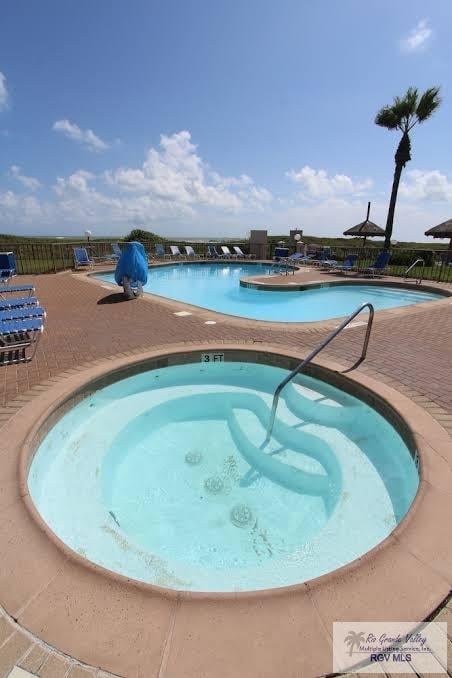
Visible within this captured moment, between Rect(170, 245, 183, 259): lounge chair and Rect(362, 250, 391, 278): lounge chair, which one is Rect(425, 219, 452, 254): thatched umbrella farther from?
Rect(170, 245, 183, 259): lounge chair

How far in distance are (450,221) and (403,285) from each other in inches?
543

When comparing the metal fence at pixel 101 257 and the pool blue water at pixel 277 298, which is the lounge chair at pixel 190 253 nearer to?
the metal fence at pixel 101 257

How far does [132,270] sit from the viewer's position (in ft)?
29.7

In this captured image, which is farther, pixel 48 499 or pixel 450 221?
pixel 450 221

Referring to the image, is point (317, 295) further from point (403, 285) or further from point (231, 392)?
point (231, 392)

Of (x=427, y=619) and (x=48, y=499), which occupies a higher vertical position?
(x=427, y=619)

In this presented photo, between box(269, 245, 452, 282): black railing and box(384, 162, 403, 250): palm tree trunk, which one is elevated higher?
box(384, 162, 403, 250): palm tree trunk

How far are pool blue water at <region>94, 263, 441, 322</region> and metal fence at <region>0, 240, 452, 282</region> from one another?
2816 millimetres

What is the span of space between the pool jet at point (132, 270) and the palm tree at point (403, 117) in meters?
17.0

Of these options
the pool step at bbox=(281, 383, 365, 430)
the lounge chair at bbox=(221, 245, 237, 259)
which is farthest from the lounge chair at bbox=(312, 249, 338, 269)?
the pool step at bbox=(281, 383, 365, 430)

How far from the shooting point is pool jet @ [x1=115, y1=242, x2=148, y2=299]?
28.8 ft

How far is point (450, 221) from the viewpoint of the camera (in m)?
21.8

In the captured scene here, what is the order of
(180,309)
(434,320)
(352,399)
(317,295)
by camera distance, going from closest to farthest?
(352,399), (434,320), (180,309), (317,295)

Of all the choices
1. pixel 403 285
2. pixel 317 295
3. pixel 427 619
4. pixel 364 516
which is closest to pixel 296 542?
pixel 364 516
